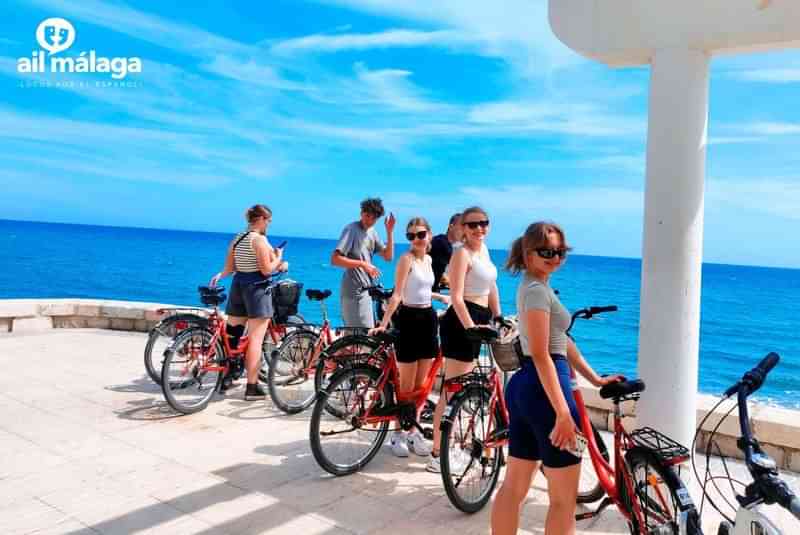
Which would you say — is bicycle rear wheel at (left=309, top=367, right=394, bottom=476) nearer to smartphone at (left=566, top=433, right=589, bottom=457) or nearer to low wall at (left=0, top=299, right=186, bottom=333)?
smartphone at (left=566, top=433, right=589, bottom=457)

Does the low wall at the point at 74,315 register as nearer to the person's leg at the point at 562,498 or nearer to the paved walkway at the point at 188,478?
the paved walkway at the point at 188,478

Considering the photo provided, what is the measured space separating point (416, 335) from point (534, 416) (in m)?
1.97

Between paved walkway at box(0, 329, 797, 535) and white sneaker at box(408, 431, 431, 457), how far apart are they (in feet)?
0.32

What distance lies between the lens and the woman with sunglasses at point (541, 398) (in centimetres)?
261

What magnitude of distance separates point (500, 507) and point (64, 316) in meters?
8.74

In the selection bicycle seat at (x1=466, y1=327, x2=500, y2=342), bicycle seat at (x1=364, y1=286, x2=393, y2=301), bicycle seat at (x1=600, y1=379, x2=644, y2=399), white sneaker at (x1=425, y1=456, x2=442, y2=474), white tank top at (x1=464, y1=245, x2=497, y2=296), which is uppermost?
white tank top at (x1=464, y1=245, x2=497, y2=296)

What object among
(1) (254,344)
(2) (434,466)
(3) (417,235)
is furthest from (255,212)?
(2) (434,466)

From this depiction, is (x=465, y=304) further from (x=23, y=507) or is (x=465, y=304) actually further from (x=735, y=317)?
(x=735, y=317)

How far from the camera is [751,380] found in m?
2.35

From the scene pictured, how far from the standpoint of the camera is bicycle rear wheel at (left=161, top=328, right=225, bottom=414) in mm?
5535

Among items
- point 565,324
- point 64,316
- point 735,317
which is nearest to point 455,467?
point 565,324

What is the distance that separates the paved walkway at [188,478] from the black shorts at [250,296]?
2.84 feet

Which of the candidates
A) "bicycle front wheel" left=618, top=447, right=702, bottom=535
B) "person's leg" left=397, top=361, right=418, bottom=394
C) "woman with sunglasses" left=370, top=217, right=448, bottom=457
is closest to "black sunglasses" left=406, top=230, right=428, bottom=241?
"woman with sunglasses" left=370, top=217, right=448, bottom=457

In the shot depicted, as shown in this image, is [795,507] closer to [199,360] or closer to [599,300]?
[199,360]
